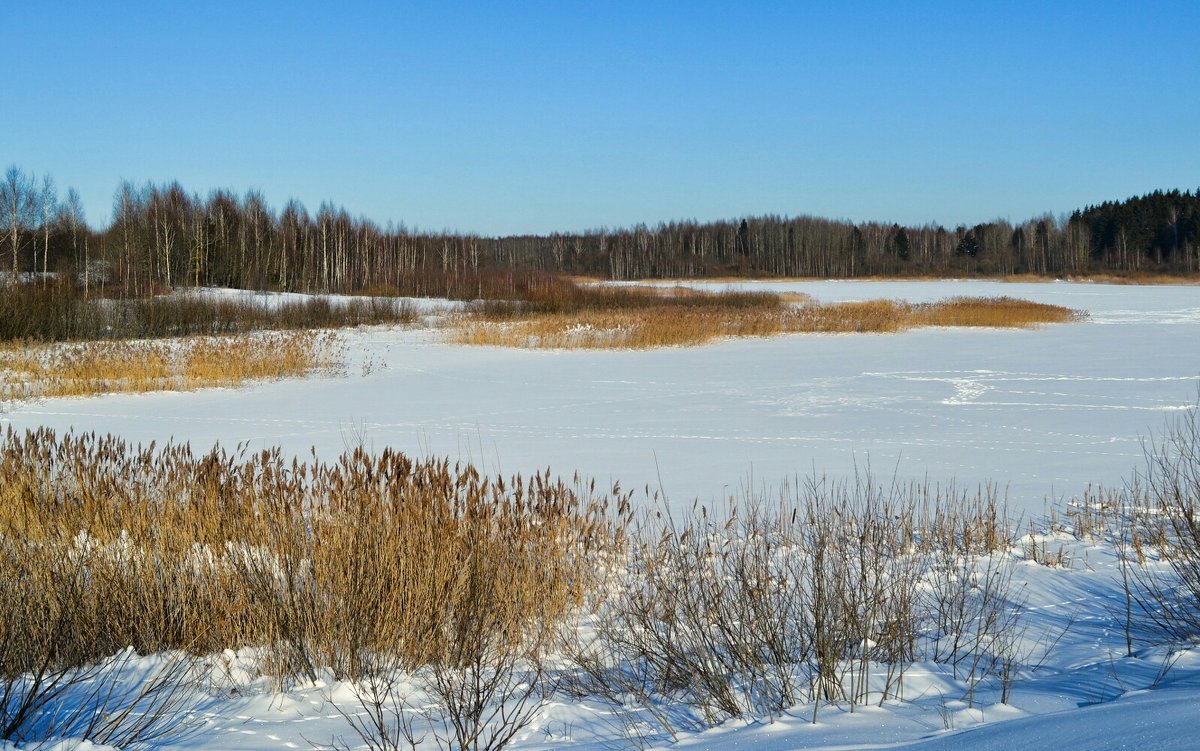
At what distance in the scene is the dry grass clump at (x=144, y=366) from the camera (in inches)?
598

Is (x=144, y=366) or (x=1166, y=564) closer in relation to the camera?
(x=1166, y=564)

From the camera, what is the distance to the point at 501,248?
113125mm

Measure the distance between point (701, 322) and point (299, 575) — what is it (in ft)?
76.0

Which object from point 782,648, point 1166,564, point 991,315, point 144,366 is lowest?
point 1166,564

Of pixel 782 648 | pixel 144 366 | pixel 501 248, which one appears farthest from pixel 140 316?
pixel 501 248

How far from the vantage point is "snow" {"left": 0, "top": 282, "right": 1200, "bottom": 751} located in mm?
2930

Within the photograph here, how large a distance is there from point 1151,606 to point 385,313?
3039 cm

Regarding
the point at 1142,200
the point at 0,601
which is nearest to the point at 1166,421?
the point at 0,601

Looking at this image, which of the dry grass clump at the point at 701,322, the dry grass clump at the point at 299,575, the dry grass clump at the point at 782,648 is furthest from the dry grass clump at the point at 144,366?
the dry grass clump at the point at 782,648

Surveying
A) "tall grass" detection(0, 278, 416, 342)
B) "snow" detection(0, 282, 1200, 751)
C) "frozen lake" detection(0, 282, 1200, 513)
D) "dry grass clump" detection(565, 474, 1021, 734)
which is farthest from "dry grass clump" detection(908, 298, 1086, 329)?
"dry grass clump" detection(565, 474, 1021, 734)

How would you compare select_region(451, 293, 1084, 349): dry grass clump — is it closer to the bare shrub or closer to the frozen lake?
the frozen lake

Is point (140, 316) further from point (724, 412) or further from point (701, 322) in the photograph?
point (724, 412)

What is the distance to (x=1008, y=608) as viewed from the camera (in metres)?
4.38

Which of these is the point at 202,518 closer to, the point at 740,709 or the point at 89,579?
the point at 89,579
